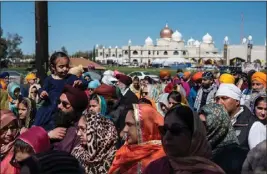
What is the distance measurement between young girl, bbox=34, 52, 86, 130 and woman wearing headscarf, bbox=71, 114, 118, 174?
53.2 inches

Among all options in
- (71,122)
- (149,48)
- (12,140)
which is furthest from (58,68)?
(149,48)

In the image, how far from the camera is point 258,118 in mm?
4355

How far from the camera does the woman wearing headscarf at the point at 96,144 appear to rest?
329 cm

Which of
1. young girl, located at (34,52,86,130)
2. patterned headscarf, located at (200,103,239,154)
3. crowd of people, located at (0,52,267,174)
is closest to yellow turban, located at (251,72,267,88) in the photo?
crowd of people, located at (0,52,267,174)

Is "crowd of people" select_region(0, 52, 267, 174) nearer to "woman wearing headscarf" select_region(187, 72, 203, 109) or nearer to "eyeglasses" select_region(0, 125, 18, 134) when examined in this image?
"eyeglasses" select_region(0, 125, 18, 134)

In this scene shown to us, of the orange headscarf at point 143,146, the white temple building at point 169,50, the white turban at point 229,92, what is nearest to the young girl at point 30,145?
the orange headscarf at point 143,146

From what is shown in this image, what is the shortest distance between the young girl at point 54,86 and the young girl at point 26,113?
0.07m

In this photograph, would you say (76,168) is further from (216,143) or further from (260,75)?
(260,75)

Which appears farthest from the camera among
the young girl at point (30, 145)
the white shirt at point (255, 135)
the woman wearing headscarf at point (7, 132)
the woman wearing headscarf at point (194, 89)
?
the woman wearing headscarf at point (194, 89)

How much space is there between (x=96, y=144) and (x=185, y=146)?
36.0 inches

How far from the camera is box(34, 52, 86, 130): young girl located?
15.4ft

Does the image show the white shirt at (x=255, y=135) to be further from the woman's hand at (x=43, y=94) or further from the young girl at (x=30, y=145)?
the woman's hand at (x=43, y=94)

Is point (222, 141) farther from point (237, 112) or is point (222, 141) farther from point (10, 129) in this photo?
point (10, 129)

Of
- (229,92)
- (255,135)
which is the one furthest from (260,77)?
(255,135)
